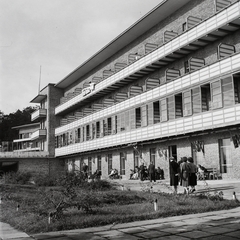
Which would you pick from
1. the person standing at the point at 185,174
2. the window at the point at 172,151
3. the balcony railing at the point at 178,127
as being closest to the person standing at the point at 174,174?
the person standing at the point at 185,174

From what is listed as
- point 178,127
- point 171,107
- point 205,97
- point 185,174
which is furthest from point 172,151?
point 185,174

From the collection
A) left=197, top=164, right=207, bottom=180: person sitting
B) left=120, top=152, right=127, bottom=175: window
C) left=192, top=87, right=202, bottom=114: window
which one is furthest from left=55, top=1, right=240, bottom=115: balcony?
left=197, top=164, right=207, bottom=180: person sitting

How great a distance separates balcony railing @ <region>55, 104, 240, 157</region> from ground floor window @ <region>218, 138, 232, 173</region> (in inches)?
56.8

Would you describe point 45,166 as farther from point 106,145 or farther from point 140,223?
point 140,223

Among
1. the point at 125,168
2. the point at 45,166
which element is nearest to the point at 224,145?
the point at 125,168

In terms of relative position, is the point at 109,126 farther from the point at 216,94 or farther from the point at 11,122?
the point at 11,122

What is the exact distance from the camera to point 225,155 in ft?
69.3

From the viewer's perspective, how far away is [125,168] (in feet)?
104

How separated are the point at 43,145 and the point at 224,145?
36.5 m

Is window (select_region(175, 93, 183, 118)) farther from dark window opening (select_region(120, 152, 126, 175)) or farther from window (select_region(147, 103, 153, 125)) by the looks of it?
dark window opening (select_region(120, 152, 126, 175))

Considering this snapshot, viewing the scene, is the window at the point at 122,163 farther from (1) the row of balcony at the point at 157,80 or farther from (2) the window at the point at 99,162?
(1) the row of balcony at the point at 157,80

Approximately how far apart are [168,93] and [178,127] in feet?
9.11

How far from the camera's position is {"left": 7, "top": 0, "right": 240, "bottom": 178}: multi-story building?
20.6 m

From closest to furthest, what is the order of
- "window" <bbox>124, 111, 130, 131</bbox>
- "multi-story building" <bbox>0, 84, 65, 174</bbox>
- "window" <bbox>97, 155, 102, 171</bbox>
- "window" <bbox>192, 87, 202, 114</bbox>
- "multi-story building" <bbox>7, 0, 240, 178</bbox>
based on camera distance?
1. "multi-story building" <bbox>7, 0, 240, 178</bbox>
2. "window" <bbox>192, 87, 202, 114</bbox>
3. "window" <bbox>124, 111, 130, 131</bbox>
4. "window" <bbox>97, 155, 102, 171</bbox>
5. "multi-story building" <bbox>0, 84, 65, 174</bbox>
